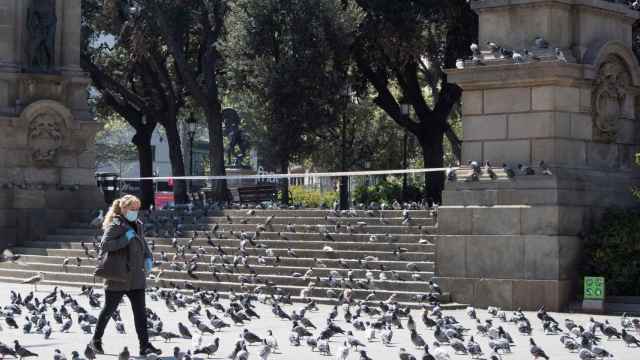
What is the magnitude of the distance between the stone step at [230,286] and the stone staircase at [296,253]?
2 cm

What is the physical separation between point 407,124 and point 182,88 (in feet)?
30.6

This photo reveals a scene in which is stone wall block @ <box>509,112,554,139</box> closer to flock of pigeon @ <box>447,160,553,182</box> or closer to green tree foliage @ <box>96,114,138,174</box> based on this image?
flock of pigeon @ <box>447,160,553,182</box>

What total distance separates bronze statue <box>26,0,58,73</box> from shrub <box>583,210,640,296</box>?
1513 cm

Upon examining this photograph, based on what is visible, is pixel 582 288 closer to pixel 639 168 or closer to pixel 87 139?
pixel 639 168

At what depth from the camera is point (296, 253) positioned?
23062 millimetres

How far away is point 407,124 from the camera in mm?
40094

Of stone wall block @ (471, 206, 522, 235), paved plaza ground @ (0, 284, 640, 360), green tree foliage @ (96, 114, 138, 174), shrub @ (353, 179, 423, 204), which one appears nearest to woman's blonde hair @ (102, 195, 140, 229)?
paved plaza ground @ (0, 284, 640, 360)

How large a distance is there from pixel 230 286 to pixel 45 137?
357 inches

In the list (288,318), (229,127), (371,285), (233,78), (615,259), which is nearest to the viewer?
(288,318)

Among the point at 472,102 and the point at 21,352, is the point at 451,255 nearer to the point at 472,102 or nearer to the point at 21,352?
the point at 472,102

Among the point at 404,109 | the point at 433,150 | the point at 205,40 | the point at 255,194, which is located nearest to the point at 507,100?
the point at 255,194

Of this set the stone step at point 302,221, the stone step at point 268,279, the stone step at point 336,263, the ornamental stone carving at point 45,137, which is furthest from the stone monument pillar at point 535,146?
A: the ornamental stone carving at point 45,137

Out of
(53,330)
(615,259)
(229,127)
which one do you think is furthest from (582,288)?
(229,127)

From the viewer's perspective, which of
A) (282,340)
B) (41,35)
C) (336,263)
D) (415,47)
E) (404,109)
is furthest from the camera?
(404,109)
